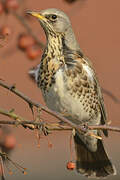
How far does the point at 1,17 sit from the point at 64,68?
2.18ft

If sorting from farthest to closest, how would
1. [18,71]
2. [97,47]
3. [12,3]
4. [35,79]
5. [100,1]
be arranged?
1. [100,1]
2. [97,47]
3. [18,71]
4. [35,79]
5. [12,3]

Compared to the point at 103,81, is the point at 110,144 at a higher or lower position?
lower

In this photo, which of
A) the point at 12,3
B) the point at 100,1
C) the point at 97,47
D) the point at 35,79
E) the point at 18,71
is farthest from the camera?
the point at 100,1

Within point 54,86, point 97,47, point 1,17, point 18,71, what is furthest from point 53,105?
point 97,47

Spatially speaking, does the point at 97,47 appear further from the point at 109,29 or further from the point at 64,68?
the point at 64,68

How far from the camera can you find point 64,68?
294 centimetres

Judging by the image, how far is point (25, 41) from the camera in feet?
8.07

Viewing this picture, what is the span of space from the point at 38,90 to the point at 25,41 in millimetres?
3806

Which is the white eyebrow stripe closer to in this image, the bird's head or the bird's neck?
the bird's neck

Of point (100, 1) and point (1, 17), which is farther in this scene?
point (100, 1)

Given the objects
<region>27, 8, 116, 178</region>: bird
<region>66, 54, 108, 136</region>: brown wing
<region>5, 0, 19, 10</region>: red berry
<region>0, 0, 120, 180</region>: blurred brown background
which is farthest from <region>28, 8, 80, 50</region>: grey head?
<region>0, 0, 120, 180</region>: blurred brown background

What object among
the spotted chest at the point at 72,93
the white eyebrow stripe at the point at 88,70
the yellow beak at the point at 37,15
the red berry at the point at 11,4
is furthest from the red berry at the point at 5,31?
the white eyebrow stripe at the point at 88,70

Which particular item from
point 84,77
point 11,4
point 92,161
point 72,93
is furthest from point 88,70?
point 11,4

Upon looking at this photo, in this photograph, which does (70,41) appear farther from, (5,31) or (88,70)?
(5,31)
